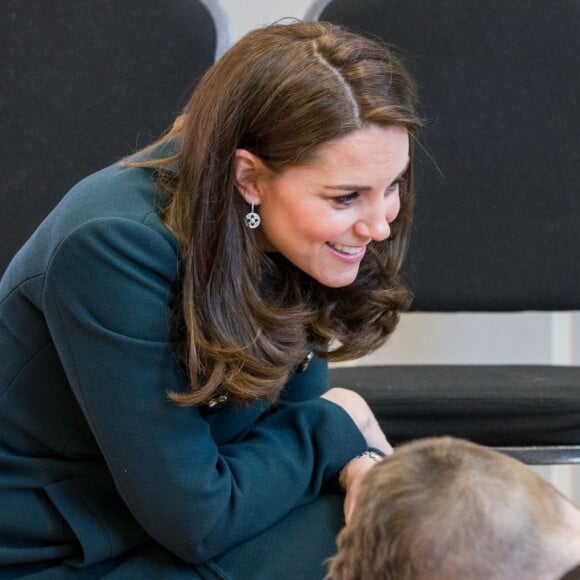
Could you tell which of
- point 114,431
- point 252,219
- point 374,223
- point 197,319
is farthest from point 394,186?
point 114,431

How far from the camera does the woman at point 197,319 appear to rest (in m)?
1.16

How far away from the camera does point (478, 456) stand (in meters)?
0.79

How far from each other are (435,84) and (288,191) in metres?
0.73

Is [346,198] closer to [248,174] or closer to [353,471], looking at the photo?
[248,174]

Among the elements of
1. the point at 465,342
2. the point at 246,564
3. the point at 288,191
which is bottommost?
the point at 465,342

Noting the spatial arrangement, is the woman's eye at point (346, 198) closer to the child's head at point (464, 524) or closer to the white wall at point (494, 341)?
the child's head at point (464, 524)

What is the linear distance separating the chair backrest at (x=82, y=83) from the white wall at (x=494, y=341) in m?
0.82

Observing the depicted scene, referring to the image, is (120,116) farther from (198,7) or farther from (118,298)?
(118,298)

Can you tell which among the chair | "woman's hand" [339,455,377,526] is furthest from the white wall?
"woman's hand" [339,455,377,526]

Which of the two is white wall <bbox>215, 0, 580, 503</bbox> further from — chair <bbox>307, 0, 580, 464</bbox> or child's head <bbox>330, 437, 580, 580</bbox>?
child's head <bbox>330, 437, 580, 580</bbox>

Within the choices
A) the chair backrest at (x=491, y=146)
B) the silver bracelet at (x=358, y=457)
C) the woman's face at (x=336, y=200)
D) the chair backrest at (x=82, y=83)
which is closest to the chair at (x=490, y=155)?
the chair backrest at (x=491, y=146)

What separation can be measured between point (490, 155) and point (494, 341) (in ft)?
2.11

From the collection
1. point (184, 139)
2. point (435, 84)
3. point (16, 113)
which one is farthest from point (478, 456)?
point (16, 113)

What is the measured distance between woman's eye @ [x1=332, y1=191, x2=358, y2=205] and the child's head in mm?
468
